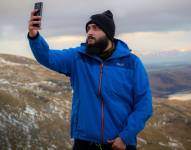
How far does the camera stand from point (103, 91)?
8.87 metres

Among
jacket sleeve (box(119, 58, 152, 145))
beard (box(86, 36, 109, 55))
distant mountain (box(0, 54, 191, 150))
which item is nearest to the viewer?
jacket sleeve (box(119, 58, 152, 145))

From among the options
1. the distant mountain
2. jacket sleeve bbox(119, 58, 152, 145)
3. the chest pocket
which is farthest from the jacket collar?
the distant mountain

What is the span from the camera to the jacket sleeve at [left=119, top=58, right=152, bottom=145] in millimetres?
8828

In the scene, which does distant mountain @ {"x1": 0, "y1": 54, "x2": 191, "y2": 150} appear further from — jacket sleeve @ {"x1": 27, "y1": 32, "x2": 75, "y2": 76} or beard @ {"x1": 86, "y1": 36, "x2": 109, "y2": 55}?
beard @ {"x1": 86, "y1": 36, "x2": 109, "y2": 55}

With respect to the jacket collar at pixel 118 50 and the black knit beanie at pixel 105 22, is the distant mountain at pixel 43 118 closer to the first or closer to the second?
the jacket collar at pixel 118 50

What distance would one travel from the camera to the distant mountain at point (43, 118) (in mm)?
28109

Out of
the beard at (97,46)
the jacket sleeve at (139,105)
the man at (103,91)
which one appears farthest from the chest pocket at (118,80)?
the beard at (97,46)

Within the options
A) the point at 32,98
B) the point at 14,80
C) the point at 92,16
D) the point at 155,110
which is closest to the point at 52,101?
the point at 32,98

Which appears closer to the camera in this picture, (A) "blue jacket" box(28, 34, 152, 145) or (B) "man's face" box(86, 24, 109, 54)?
(A) "blue jacket" box(28, 34, 152, 145)

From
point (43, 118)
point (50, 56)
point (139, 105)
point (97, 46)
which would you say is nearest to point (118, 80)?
point (139, 105)

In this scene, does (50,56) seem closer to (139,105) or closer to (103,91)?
(103,91)

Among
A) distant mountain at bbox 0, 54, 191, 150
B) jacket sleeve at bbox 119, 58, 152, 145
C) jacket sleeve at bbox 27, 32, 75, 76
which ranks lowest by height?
distant mountain at bbox 0, 54, 191, 150

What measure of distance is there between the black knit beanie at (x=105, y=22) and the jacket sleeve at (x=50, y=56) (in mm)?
831

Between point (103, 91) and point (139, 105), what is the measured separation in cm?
84
